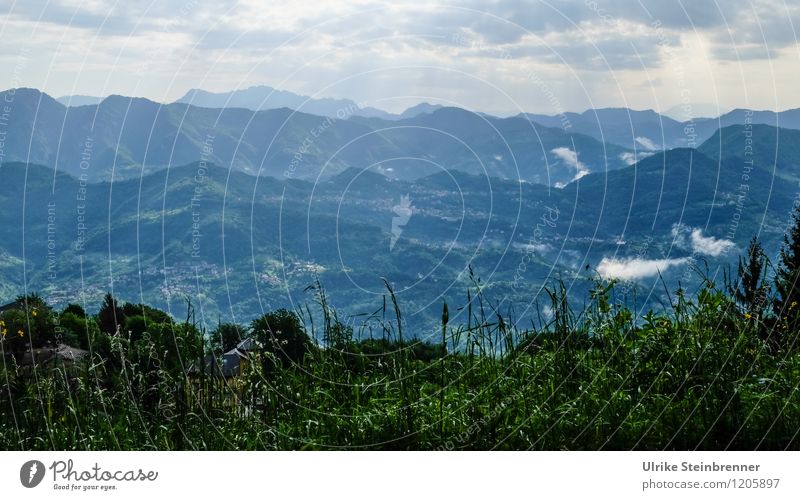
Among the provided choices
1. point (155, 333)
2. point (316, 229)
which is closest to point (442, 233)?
point (316, 229)

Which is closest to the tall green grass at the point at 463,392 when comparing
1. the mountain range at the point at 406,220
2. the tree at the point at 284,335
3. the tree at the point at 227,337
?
the tree at the point at 284,335

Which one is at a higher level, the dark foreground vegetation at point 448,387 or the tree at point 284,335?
the tree at point 284,335

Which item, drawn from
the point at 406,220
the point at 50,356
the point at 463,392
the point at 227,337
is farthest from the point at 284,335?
the point at 406,220

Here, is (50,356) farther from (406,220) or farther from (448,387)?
(406,220)

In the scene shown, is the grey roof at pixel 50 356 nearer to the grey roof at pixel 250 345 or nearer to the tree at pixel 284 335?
the grey roof at pixel 250 345

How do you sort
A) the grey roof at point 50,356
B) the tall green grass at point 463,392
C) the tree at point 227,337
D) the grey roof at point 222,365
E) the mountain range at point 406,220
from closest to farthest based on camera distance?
the tall green grass at point 463,392, the grey roof at point 222,365, the grey roof at point 50,356, the tree at point 227,337, the mountain range at point 406,220

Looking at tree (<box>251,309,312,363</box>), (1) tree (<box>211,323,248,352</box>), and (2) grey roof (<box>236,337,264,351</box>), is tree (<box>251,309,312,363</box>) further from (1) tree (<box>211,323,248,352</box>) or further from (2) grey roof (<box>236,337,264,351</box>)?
(1) tree (<box>211,323,248,352</box>)
